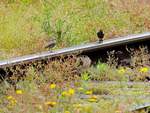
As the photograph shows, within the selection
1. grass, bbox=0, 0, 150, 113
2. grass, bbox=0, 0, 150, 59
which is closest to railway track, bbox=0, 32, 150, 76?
grass, bbox=0, 0, 150, 113

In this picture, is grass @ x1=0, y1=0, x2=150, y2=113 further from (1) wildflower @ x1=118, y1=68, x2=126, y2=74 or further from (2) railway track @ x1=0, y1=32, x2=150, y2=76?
(2) railway track @ x1=0, y1=32, x2=150, y2=76

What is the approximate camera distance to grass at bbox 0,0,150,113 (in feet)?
15.6

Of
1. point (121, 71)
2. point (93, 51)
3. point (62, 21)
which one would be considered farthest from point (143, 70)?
point (62, 21)

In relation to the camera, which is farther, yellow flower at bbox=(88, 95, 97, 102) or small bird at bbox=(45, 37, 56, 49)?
small bird at bbox=(45, 37, 56, 49)

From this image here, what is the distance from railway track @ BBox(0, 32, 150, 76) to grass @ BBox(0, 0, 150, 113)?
4.8 inches

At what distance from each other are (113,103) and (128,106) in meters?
0.23

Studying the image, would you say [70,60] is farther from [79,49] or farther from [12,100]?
[12,100]

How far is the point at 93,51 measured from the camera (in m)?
6.09

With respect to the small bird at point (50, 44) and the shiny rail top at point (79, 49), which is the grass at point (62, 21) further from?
the shiny rail top at point (79, 49)

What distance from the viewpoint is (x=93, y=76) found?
221 inches

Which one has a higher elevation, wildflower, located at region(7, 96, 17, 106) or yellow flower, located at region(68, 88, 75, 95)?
yellow flower, located at region(68, 88, 75, 95)

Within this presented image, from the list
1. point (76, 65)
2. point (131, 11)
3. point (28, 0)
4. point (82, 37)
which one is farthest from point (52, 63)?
point (28, 0)

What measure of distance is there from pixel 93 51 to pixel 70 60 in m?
0.62

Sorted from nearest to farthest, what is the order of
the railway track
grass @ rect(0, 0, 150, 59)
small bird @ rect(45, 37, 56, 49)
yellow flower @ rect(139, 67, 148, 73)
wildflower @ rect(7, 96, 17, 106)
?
wildflower @ rect(7, 96, 17, 106), the railway track, yellow flower @ rect(139, 67, 148, 73), small bird @ rect(45, 37, 56, 49), grass @ rect(0, 0, 150, 59)
